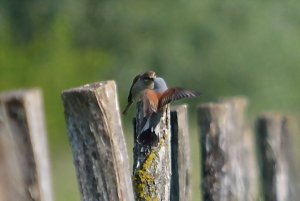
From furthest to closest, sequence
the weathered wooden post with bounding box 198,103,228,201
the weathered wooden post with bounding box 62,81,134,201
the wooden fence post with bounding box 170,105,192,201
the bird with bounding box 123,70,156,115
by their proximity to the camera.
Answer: the weathered wooden post with bounding box 198,103,228,201 → the wooden fence post with bounding box 170,105,192,201 → the bird with bounding box 123,70,156,115 → the weathered wooden post with bounding box 62,81,134,201

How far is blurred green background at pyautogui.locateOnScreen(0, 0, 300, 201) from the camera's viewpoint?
29.0m

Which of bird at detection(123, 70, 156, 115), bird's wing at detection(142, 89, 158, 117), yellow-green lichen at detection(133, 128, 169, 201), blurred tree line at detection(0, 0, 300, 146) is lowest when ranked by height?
yellow-green lichen at detection(133, 128, 169, 201)

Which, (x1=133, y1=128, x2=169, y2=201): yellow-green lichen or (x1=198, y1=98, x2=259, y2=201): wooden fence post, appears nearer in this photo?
(x1=133, y1=128, x2=169, y2=201): yellow-green lichen

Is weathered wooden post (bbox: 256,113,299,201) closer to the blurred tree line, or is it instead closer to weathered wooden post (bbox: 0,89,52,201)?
weathered wooden post (bbox: 0,89,52,201)

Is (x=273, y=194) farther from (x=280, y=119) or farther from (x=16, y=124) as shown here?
(x=16, y=124)

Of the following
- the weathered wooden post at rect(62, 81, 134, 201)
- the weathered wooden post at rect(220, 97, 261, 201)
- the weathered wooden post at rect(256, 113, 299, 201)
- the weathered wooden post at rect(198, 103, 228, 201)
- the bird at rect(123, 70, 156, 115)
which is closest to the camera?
the weathered wooden post at rect(62, 81, 134, 201)

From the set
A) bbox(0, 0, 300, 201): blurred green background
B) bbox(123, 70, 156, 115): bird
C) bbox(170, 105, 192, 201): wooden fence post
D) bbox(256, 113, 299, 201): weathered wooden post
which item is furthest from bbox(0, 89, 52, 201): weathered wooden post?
bbox(0, 0, 300, 201): blurred green background

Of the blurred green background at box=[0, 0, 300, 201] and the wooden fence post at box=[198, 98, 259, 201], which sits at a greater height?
the blurred green background at box=[0, 0, 300, 201]

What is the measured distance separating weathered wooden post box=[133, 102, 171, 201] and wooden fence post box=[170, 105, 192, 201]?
38 cm

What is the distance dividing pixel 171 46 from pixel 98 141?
23921 millimetres

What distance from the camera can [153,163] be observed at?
7.45 meters

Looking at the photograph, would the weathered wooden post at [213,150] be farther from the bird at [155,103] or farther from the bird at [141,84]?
the bird at [155,103]

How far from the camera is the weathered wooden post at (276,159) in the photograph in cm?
995

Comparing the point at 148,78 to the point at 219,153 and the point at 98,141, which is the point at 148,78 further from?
the point at 219,153
